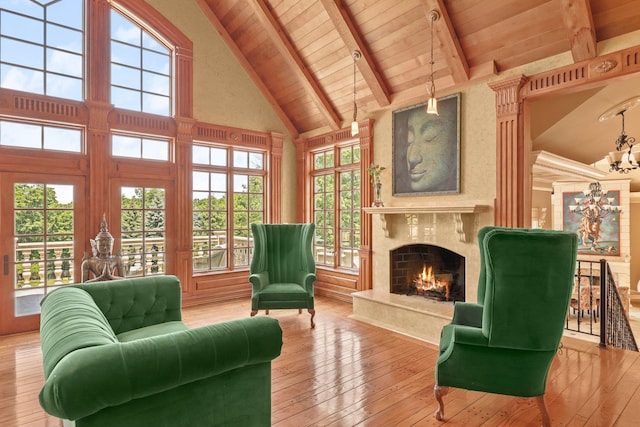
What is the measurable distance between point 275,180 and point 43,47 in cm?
356

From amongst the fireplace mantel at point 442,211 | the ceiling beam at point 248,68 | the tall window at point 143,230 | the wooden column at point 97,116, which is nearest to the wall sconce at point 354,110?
the fireplace mantel at point 442,211

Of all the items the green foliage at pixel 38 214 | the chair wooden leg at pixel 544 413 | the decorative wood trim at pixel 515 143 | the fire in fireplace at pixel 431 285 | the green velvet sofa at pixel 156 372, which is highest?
the decorative wood trim at pixel 515 143

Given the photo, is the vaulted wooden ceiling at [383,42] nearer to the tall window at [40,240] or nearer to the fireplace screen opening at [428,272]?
the fireplace screen opening at [428,272]

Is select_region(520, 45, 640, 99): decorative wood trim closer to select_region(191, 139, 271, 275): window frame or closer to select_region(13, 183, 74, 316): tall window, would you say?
select_region(191, 139, 271, 275): window frame

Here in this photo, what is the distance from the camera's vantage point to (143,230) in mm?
5094

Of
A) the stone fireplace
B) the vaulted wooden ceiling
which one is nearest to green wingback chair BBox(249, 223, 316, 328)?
the stone fireplace

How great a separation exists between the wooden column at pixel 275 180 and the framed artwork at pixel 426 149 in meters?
2.25

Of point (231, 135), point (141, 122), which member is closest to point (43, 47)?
point (141, 122)

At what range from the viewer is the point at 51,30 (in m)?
4.48

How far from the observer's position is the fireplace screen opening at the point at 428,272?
4.55 m

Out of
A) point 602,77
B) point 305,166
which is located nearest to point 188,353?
point 602,77

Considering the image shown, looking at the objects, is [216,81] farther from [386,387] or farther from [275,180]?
[386,387]

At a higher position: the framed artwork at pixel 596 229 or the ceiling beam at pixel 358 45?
the ceiling beam at pixel 358 45

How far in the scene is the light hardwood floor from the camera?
7.81 ft
